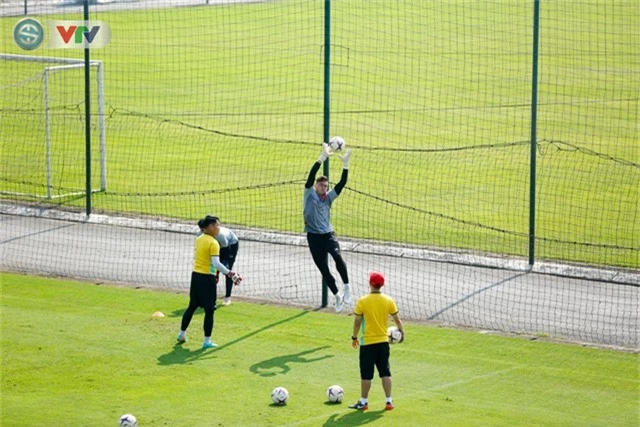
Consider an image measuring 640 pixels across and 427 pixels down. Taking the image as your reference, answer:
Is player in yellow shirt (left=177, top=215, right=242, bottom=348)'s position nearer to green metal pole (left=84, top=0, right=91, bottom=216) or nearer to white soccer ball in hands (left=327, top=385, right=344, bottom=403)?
white soccer ball in hands (left=327, top=385, right=344, bottom=403)

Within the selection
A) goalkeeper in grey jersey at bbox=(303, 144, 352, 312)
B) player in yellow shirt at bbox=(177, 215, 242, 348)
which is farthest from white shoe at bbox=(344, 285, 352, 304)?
player in yellow shirt at bbox=(177, 215, 242, 348)

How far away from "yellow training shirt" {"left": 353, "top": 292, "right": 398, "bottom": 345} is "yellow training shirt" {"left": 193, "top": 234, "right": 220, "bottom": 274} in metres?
3.29

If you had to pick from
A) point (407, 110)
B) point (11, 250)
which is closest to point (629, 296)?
point (11, 250)

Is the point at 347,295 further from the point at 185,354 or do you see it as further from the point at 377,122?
the point at 377,122

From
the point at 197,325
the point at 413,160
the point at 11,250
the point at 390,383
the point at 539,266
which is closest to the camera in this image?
the point at 390,383

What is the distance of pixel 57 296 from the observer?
21.3m

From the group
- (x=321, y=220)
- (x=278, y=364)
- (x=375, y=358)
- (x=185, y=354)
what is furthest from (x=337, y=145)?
(x=375, y=358)

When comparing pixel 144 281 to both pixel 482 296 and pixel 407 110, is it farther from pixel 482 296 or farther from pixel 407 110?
pixel 407 110

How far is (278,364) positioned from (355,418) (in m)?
2.58

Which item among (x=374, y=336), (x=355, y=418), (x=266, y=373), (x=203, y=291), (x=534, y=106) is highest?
(x=534, y=106)

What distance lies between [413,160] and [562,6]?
9498 mm

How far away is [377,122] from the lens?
38062 mm

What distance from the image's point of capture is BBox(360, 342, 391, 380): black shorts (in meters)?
15.3

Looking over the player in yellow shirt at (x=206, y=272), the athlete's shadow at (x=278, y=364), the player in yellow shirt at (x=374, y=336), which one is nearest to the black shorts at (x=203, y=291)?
the player in yellow shirt at (x=206, y=272)
